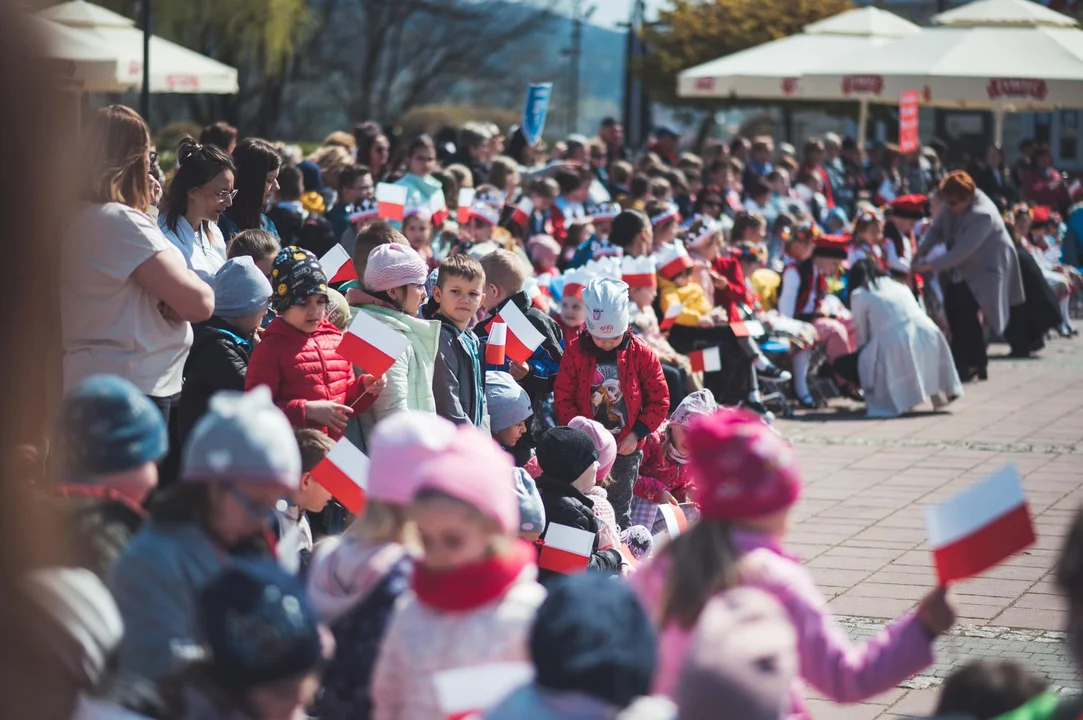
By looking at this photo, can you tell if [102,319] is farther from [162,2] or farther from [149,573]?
[162,2]

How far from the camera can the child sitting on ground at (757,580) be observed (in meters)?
3.28

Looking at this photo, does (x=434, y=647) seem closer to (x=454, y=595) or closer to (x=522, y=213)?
(x=454, y=595)

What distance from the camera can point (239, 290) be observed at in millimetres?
6035

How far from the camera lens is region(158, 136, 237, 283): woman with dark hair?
20.9 feet

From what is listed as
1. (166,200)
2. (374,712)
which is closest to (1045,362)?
(166,200)

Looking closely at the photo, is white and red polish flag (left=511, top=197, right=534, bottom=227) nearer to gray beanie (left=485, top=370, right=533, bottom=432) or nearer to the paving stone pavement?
the paving stone pavement

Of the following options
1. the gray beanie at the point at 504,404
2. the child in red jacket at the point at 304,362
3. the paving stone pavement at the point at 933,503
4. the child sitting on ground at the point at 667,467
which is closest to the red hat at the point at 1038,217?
the paving stone pavement at the point at 933,503

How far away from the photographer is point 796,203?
17.6 meters

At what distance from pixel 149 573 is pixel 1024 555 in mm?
5842

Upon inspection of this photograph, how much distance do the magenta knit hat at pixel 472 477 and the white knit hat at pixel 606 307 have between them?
452 cm

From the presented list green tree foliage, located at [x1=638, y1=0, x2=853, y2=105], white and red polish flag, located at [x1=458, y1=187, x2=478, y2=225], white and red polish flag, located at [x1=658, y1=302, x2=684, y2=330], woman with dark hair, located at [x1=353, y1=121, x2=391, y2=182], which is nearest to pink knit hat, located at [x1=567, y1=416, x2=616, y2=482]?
white and red polish flag, located at [x1=658, y1=302, x2=684, y2=330]

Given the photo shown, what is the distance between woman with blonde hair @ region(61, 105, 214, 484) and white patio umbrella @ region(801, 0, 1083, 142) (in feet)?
45.6

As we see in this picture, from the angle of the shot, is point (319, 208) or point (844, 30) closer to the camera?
point (319, 208)

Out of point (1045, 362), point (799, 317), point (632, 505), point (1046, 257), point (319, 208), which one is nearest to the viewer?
point (632, 505)
